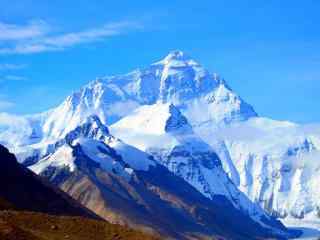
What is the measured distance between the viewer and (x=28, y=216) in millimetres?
86125

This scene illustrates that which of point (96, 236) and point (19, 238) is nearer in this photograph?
point (19, 238)

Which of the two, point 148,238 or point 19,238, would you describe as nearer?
point 19,238

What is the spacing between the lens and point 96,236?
85.1 metres

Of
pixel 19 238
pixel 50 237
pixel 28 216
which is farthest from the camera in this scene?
pixel 28 216

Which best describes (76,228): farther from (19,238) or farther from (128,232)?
(19,238)

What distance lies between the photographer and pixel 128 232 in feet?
283

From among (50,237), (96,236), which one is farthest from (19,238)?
(96,236)

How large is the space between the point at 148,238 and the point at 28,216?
11.0 meters

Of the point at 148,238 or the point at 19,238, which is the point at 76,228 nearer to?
the point at 148,238

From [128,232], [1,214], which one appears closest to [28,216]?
[1,214]

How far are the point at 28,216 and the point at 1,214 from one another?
2.47 meters

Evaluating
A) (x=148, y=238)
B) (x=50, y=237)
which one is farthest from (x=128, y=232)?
(x=50, y=237)

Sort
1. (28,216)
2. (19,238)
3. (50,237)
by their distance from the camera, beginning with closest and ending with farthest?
(19,238) < (50,237) < (28,216)

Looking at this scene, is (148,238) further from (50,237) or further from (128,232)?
(50,237)
